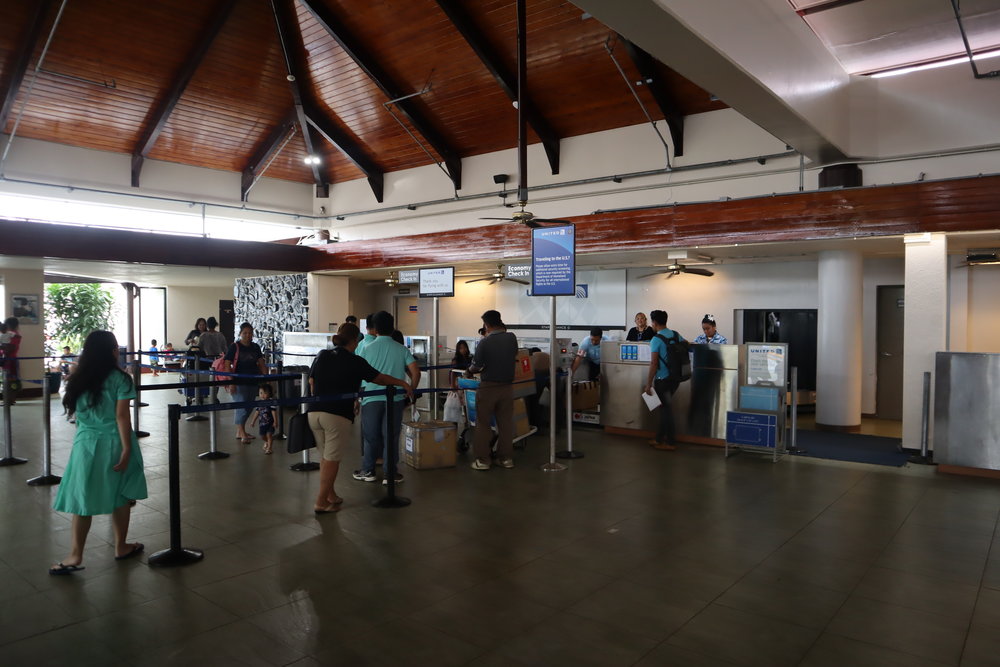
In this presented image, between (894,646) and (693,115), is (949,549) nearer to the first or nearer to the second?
(894,646)

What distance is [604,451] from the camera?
831 centimetres

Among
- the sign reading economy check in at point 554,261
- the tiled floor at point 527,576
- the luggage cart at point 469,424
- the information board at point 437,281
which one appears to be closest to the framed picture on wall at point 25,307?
the tiled floor at point 527,576

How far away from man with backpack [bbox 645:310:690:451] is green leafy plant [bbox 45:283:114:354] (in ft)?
59.4

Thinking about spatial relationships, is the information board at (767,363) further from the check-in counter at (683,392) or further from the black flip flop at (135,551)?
the black flip flop at (135,551)

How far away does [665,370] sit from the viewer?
8.47 meters

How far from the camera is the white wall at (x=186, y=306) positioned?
20906 millimetres

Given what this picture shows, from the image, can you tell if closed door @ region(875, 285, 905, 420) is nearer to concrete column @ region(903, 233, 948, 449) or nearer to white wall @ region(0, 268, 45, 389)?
concrete column @ region(903, 233, 948, 449)

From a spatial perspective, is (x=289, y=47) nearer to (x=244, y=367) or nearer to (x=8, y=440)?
(x=244, y=367)

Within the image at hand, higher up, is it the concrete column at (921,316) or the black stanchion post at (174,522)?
the concrete column at (921,316)

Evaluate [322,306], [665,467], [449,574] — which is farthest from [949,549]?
[322,306]

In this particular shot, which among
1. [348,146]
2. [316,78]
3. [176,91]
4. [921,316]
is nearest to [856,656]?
[921,316]

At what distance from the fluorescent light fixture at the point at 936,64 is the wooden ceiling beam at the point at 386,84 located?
7.62 m

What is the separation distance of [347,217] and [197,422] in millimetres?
6893

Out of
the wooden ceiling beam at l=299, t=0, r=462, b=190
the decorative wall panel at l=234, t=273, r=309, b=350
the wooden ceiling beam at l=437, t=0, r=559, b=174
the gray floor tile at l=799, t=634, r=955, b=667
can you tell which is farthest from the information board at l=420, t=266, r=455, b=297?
the decorative wall panel at l=234, t=273, r=309, b=350
